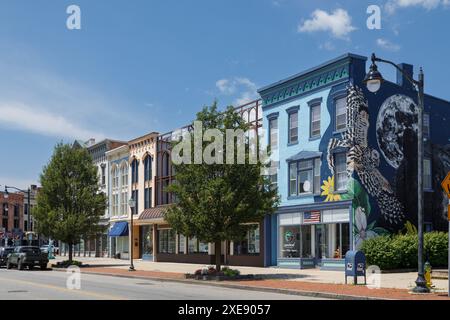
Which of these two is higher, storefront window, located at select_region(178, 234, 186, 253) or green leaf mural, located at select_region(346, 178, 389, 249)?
green leaf mural, located at select_region(346, 178, 389, 249)

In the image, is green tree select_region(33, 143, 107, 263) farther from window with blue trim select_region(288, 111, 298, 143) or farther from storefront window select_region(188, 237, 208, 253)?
window with blue trim select_region(288, 111, 298, 143)

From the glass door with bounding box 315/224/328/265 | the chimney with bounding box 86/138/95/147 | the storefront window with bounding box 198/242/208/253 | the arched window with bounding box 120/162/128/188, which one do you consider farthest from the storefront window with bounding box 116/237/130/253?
the glass door with bounding box 315/224/328/265

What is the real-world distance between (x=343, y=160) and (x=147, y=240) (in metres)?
24.3

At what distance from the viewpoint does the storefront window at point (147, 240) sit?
1986 inches

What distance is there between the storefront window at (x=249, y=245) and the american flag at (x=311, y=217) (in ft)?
13.1

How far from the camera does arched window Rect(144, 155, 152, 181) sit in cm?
5055

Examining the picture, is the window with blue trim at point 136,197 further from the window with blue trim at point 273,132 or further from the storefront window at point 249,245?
the window with blue trim at point 273,132

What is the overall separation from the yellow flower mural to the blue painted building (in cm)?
6

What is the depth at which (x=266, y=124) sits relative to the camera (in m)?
37.1

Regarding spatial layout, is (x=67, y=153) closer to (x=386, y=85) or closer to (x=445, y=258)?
(x=386, y=85)

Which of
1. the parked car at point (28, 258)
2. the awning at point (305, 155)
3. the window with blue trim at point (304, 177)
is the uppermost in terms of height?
the awning at point (305, 155)

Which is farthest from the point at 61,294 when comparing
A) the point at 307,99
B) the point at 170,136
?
the point at 170,136

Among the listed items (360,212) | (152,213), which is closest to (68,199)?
(152,213)

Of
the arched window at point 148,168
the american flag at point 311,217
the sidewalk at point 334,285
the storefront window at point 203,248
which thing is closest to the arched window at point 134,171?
the arched window at point 148,168
